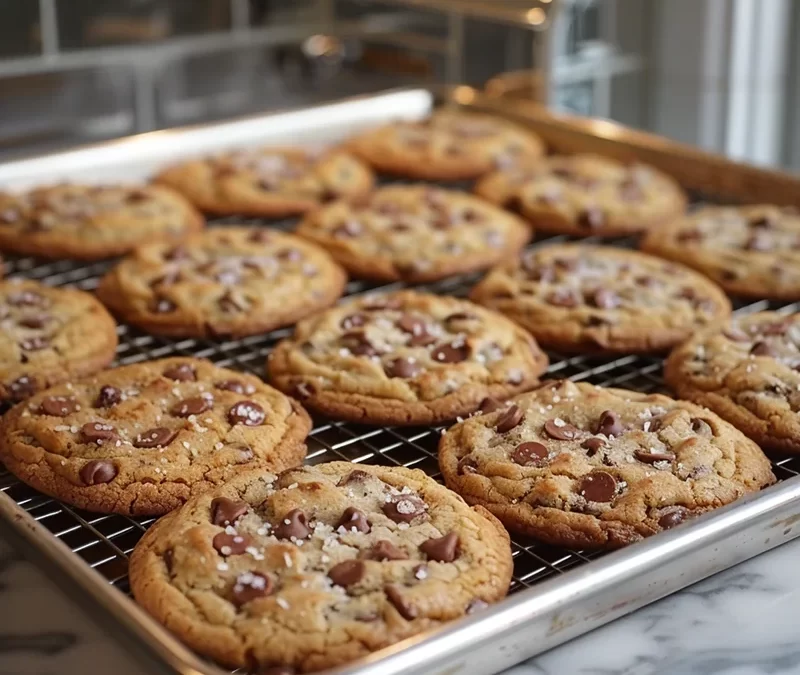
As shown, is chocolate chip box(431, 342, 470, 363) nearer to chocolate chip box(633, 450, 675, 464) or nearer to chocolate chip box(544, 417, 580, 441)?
chocolate chip box(544, 417, 580, 441)

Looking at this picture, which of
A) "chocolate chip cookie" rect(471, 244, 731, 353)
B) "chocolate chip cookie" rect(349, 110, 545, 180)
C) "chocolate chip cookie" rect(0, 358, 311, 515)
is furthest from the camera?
"chocolate chip cookie" rect(349, 110, 545, 180)

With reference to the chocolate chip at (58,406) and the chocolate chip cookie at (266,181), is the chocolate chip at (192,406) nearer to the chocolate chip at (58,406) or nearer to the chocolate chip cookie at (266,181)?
the chocolate chip at (58,406)

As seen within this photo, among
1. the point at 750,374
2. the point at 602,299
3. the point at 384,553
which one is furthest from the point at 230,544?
the point at 602,299

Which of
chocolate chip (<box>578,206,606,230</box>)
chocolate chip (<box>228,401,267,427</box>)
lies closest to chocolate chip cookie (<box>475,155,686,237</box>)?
chocolate chip (<box>578,206,606,230</box>)

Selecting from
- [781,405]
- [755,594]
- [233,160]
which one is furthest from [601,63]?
[755,594]

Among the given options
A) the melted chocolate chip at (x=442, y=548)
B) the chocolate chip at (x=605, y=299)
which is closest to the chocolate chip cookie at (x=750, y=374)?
the chocolate chip at (x=605, y=299)

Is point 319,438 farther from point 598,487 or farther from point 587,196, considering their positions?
point 587,196
